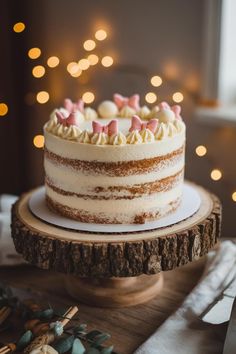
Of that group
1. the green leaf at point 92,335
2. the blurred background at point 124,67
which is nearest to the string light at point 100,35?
the blurred background at point 124,67

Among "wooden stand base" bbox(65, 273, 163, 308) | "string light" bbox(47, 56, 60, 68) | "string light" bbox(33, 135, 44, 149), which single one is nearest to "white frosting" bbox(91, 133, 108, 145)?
"wooden stand base" bbox(65, 273, 163, 308)

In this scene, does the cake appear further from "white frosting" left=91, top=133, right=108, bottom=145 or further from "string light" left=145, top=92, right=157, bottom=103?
"string light" left=145, top=92, right=157, bottom=103

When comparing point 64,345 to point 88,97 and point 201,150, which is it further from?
point 88,97

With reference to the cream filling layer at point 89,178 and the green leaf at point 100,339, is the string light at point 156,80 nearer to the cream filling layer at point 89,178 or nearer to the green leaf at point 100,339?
the cream filling layer at point 89,178

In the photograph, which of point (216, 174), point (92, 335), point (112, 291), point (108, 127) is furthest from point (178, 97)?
point (92, 335)

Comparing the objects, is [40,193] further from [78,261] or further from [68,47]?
[68,47]

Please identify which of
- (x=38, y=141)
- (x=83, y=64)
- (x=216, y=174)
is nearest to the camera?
(x=216, y=174)
